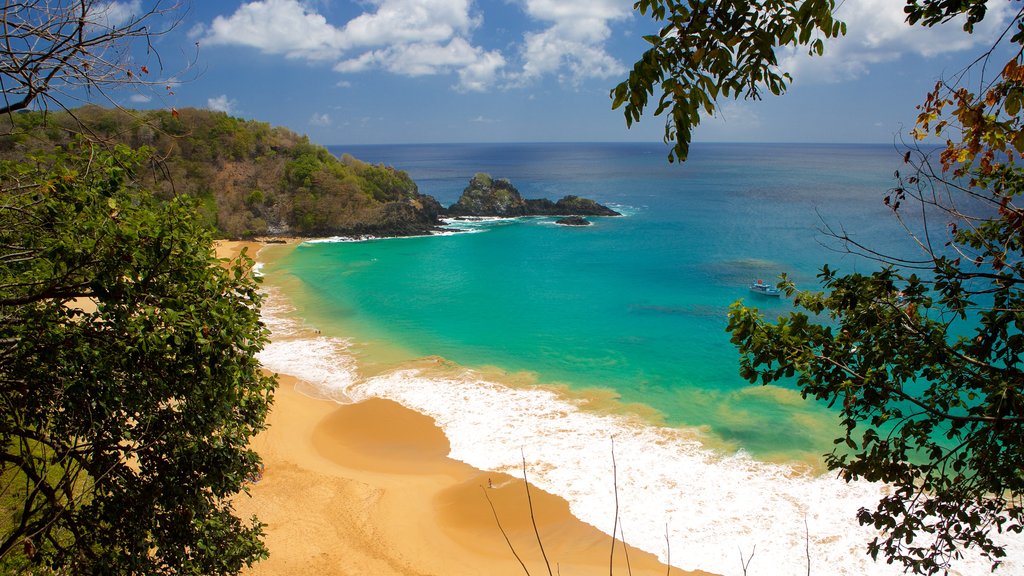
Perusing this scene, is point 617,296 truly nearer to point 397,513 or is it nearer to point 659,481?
point 659,481

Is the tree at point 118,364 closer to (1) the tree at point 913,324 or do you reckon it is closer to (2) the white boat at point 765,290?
(1) the tree at point 913,324

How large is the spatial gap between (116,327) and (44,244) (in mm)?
923

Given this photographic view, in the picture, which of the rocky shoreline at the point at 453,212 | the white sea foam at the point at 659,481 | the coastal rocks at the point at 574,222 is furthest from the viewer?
the coastal rocks at the point at 574,222

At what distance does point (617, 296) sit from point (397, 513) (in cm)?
2161

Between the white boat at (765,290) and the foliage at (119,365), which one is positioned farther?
the white boat at (765,290)

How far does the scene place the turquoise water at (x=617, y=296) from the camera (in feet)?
62.8

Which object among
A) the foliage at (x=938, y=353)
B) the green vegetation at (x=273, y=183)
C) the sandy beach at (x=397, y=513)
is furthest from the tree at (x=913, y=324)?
the green vegetation at (x=273, y=183)

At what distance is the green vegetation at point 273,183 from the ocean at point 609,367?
513 cm

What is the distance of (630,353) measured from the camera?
23297 mm

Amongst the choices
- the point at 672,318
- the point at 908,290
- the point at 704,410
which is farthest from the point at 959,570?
the point at 672,318

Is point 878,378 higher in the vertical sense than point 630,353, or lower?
higher

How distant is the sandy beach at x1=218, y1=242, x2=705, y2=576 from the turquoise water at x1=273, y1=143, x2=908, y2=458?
592 centimetres

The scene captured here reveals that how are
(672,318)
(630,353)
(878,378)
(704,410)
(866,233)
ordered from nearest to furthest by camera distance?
(878,378) < (704,410) < (630,353) < (672,318) < (866,233)

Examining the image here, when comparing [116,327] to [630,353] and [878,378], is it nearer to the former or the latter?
[878,378]
